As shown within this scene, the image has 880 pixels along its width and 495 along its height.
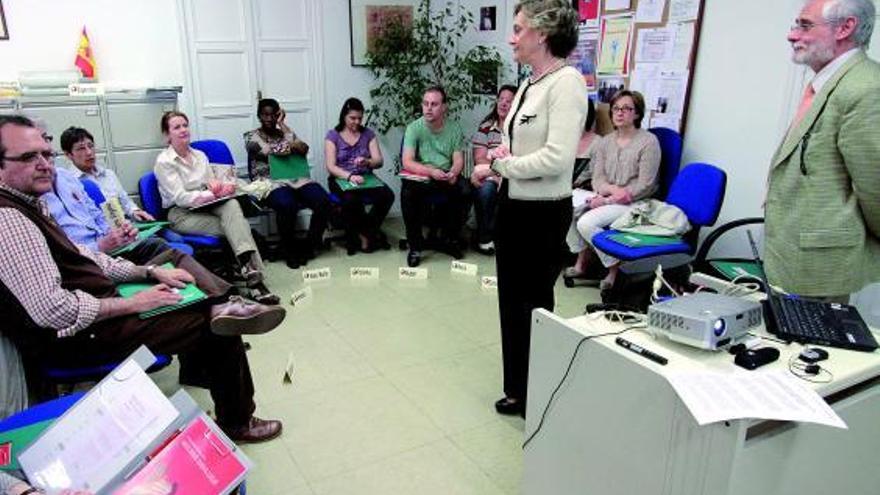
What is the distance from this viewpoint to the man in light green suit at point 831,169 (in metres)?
1.81

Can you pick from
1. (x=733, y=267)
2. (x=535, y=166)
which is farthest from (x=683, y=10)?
(x=535, y=166)

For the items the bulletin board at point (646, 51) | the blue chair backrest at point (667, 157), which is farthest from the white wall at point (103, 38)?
the blue chair backrest at point (667, 157)

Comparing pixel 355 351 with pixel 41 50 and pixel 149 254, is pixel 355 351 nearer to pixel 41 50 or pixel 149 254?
pixel 149 254

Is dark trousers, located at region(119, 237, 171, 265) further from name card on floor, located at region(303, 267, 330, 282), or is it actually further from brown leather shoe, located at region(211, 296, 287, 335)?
name card on floor, located at region(303, 267, 330, 282)

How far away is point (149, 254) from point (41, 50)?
2.17 metres

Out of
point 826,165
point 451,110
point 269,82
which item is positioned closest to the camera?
point 826,165

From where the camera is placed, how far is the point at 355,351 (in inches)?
123

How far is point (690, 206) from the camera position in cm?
343

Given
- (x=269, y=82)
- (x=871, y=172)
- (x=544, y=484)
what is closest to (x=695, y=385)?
(x=544, y=484)

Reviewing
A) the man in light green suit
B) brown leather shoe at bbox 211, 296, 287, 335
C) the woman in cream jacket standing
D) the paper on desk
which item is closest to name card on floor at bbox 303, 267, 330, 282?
brown leather shoe at bbox 211, 296, 287, 335

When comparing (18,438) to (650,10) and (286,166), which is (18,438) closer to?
(286,166)

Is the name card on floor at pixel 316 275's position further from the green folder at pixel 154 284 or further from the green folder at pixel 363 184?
the green folder at pixel 154 284

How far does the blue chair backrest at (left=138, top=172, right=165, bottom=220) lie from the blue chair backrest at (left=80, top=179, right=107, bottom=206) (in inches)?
18.8

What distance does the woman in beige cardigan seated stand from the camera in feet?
12.0
